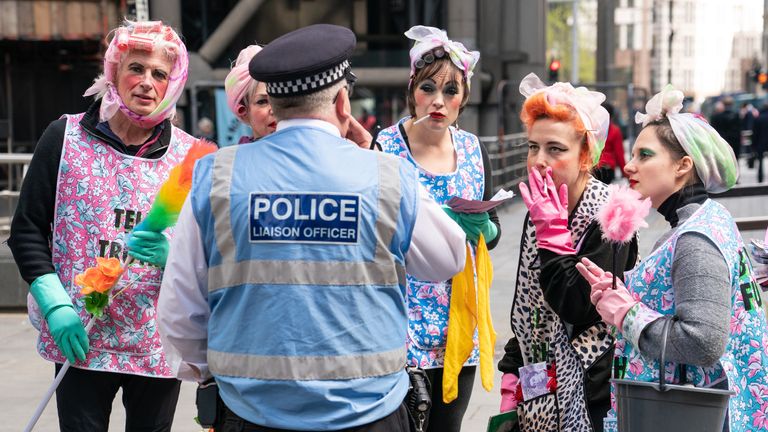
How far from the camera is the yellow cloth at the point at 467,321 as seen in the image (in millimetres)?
3967

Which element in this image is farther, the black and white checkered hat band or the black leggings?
the black leggings

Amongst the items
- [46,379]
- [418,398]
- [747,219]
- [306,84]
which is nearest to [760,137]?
[747,219]

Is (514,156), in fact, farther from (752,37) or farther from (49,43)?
(752,37)

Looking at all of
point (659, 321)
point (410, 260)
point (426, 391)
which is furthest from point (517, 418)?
point (410, 260)

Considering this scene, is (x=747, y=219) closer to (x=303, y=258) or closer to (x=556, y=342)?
(x=556, y=342)

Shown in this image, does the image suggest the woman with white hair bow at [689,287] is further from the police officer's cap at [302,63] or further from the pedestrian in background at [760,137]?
the pedestrian in background at [760,137]

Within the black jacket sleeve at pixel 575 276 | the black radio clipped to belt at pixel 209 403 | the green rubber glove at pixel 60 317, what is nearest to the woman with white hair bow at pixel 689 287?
the black jacket sleeve at pixel 575 276

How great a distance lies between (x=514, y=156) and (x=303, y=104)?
54.1 ft

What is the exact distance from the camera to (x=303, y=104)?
9.00ft

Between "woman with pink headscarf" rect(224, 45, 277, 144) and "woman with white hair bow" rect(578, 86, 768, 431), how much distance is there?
1.59 m

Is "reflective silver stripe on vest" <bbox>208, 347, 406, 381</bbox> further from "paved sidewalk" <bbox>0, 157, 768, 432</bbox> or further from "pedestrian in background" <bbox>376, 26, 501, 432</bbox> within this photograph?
"paved sidewalk" <bbox>0, 157, 768, 432</bbox>

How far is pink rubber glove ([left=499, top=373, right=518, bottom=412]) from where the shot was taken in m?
3.82

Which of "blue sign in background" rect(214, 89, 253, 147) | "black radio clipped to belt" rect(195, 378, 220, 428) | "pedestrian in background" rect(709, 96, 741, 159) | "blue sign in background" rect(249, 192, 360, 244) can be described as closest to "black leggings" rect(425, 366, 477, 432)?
"black radio clipped to belt" rect(195, 378, 220, 428)

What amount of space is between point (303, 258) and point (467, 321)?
1506mm
